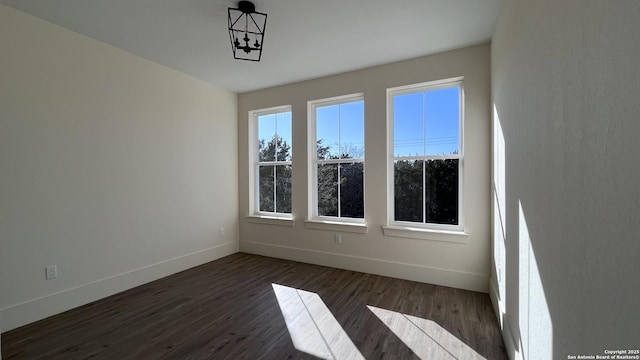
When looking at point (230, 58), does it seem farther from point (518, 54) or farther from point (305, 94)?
point (518, 54)

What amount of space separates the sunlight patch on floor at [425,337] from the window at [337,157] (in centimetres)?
151

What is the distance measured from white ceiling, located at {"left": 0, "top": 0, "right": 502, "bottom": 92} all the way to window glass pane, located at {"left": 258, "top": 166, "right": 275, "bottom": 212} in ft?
5.58

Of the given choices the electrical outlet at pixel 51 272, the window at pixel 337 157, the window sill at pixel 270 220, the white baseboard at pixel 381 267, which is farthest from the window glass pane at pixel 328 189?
the electrical outlet at pixel 51 272

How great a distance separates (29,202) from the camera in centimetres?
238

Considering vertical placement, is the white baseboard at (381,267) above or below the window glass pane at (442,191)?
below

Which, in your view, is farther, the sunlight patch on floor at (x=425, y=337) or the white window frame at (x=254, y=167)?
the white window frame at (x=254, y=167)

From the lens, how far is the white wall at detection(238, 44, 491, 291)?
2.92 meters

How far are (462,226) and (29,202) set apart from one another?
4.42 metres

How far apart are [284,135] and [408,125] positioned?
1991 millimetres

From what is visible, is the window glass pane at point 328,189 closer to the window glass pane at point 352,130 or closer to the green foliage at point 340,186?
the green foliage at point 340,186

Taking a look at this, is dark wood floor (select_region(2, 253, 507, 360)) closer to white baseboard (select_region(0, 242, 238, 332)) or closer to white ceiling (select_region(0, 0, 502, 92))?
white baseboard (select_region(0, 242, 238, 332))

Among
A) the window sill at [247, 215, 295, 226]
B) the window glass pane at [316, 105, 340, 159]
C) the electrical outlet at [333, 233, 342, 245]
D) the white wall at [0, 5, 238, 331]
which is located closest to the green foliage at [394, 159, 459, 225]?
the electrical outlet at [333, 233, 342, 245]

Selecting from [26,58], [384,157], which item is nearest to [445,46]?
[384,157]

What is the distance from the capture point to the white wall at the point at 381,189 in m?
2.92
